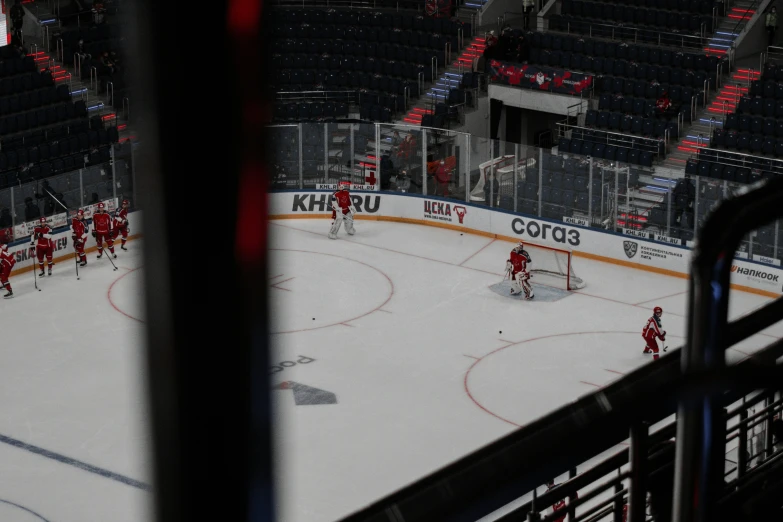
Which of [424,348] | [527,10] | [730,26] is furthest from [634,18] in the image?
[424,348]

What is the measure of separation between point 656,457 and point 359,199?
78.9 ft

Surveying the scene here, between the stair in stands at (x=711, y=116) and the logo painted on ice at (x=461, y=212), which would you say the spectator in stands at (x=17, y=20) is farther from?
the stair in stands at (x=711, y=116)

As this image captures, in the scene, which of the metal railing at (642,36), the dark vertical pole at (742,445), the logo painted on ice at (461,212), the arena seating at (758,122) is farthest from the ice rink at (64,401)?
the metal railing at (642,36)

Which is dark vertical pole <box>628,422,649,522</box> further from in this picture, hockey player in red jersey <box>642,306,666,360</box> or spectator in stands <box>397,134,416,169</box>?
spectator in stands <box>397,134,416,169</box>

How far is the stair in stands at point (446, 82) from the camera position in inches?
1146

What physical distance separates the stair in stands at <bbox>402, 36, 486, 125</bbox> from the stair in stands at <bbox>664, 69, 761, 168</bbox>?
19.1ft

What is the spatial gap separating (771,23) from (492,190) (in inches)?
307

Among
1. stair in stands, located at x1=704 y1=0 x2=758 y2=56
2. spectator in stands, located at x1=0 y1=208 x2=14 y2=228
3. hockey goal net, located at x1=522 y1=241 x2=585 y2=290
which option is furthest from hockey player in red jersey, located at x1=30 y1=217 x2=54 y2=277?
stair in stands, located at x1=704 y1=0 x2=758 y2=56

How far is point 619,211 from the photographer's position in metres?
22.9

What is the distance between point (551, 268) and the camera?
22516mm

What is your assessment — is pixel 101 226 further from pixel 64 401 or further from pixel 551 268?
pixel 551 268

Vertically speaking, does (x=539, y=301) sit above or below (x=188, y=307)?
below

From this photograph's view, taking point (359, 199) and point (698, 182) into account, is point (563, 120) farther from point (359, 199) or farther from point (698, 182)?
point (698, 182)

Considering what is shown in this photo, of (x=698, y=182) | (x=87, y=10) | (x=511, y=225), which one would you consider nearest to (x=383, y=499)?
(x=698, y=182)
